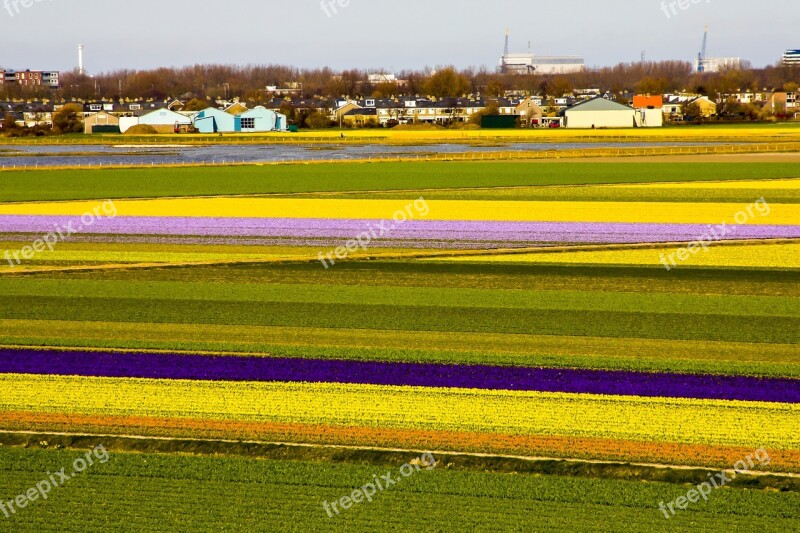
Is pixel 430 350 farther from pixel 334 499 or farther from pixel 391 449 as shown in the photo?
pixel 334 499

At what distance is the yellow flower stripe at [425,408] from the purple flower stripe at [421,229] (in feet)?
57.5

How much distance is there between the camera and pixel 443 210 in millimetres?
41969

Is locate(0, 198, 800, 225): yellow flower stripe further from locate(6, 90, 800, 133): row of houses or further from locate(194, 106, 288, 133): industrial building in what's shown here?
Answer: locate(6, 90, 800, 133): row of houses

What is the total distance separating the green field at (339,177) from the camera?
50.8 meters

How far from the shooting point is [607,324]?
833 inches

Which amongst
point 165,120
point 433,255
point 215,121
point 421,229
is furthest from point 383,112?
point 433,255

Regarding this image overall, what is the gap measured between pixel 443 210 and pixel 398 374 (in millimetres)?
24751

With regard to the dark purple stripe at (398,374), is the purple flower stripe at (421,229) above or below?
below

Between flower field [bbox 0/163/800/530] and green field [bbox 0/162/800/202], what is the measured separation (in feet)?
44.9

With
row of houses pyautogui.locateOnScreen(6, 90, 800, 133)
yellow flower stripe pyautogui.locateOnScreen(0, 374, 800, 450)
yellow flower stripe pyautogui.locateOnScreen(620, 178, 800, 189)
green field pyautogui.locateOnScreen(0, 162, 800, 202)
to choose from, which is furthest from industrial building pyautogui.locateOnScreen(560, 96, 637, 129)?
yellow flower stripe pyautogui.locateOnScreen(0, 374, 800, 450)

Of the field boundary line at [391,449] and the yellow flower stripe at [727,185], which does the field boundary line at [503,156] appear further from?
the field boundary line at [391,449]

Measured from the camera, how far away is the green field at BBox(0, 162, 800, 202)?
50.8m

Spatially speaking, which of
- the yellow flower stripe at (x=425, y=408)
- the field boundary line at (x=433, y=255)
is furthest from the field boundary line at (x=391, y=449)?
the field boundary line at (x=433, y=255)

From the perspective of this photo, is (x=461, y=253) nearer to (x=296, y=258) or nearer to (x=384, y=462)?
(x=296, y=258)
